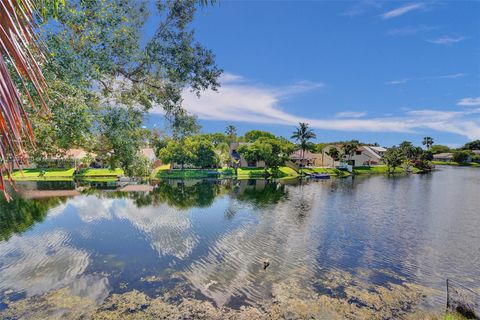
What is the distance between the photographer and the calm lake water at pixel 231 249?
1552cm

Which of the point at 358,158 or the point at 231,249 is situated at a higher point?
the point at 358,158

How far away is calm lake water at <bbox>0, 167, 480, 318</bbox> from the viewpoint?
50.9 feet

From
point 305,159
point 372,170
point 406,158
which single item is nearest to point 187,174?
point 305,159

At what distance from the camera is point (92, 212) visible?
109 ft

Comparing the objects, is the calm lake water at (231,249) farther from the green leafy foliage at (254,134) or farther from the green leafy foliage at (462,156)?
the green leafy foliage at (462,156)

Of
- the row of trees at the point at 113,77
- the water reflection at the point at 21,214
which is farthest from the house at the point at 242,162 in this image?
the row of trees at the point at 113,77

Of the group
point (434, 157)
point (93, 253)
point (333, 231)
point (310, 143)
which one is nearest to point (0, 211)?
point (93, 253)

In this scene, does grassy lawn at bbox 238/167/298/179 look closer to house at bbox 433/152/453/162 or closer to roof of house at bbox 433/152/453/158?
house at bbox 433/152/453/162

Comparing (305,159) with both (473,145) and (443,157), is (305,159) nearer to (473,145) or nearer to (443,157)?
(443,157)

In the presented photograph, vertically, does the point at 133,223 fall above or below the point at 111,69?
below

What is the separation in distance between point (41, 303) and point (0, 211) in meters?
25.6

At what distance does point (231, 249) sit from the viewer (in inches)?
850

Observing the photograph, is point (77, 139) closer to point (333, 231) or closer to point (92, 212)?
point (333, 231)

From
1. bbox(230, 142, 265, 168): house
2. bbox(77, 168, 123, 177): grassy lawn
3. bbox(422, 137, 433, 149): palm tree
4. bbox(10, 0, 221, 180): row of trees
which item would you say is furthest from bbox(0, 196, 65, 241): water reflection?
bbox(422, 137, 433, 149): palm tree
